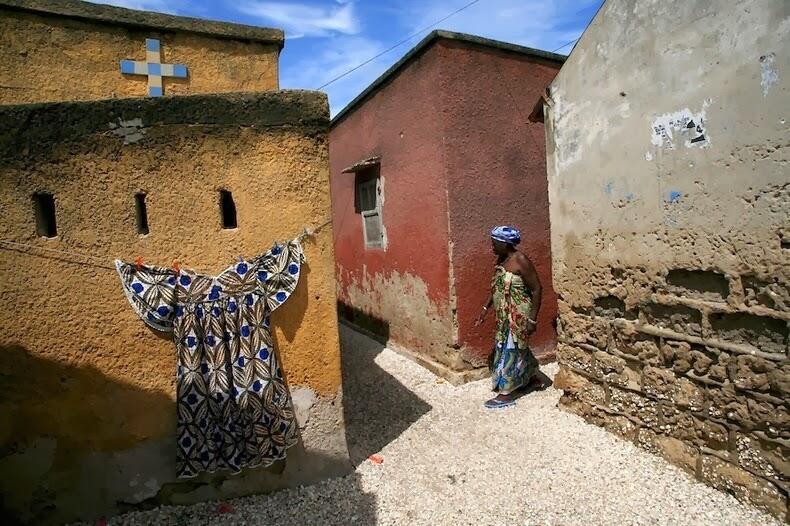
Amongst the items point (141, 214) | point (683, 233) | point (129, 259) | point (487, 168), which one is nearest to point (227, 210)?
point (141, 214)

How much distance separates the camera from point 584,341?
4020 mm

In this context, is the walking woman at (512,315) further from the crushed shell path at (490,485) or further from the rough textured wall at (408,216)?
the rough textured wall at (408,216)

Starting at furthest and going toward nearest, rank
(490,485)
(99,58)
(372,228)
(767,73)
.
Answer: (372,228) < (99,58) < (490,485) < (767,73)

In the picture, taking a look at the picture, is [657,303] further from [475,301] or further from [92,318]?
[92,318]

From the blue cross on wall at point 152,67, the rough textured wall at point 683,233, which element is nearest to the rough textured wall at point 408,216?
the rough textured wall at point 683,233

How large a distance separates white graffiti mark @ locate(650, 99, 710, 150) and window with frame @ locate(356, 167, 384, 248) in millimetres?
4192

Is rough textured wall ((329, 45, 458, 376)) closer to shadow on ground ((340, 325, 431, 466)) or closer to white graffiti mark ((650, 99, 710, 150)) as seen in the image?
shadow on ground ((340, 325, 431, 466))

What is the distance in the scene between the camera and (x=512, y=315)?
15.1 ft

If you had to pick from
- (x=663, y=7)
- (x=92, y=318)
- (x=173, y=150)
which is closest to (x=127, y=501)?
(x=92, y=318)

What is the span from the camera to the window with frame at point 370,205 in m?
7.09

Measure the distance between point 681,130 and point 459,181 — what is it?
7.98ft

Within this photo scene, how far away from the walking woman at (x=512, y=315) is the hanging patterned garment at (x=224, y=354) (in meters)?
2.31

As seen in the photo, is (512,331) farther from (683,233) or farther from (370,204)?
(370,204)

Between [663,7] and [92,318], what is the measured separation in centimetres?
415
